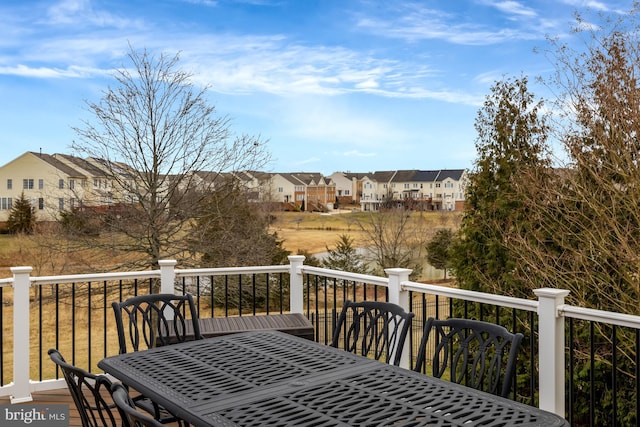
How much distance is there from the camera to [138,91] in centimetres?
1111

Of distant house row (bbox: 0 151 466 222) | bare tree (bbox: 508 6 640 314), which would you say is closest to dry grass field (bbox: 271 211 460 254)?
distant house row (bbox: 0 151 466 222)

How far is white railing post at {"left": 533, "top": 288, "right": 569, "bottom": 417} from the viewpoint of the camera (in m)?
3.16

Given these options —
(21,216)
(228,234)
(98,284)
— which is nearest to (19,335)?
(228,234)

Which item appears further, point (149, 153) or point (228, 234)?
point (228, 234)

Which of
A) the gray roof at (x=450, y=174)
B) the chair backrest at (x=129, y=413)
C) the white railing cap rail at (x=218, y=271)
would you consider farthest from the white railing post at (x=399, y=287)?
the gray roof at (x=450, y=174)

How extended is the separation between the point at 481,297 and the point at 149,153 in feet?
28.7

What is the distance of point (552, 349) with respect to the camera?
3158 millimetres

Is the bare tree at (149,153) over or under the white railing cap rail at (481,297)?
over

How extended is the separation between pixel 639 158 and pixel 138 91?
8.88 meters

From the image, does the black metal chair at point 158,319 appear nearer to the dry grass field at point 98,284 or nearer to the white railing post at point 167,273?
the white railing post at point 167,273

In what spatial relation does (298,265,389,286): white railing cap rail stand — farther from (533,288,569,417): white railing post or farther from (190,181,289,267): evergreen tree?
(190,181,289,267): evergreen tree

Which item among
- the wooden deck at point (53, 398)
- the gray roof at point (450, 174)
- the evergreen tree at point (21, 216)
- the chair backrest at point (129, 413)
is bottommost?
the wooden deck at point (53, 398)

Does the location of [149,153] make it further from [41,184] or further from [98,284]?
[41,184]

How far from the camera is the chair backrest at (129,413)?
4.93 ft
